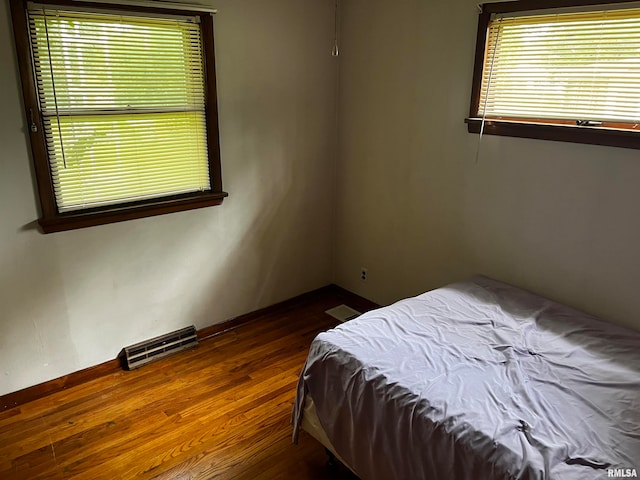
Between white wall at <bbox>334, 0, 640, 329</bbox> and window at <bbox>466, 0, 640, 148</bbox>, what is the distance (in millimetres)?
78

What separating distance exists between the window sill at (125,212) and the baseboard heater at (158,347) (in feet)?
2.57

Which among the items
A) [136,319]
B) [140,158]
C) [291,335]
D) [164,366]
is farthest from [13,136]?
[291,335]

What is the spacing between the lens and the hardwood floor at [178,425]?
211cm

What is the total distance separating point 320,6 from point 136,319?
2361 millimetres

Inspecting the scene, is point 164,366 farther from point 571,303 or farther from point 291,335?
point 571,303

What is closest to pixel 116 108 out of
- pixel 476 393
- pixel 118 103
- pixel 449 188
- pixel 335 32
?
pixel 118 103

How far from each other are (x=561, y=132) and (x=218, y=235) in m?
2.06

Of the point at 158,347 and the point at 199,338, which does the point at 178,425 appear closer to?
the point at 158,347

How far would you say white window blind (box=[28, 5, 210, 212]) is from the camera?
2.30m

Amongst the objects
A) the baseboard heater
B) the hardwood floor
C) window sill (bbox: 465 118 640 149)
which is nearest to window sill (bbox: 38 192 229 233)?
the baseboard heater

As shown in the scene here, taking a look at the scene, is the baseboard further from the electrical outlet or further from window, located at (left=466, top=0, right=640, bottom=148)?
window, located at (left=466, top=0, right=640, bottom=148)

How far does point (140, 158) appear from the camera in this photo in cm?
266

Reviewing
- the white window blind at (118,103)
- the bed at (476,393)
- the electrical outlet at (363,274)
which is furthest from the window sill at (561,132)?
the white window blind at (118,103)

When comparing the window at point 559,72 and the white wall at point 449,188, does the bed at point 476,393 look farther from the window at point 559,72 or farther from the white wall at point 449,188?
the window at point 559,72
